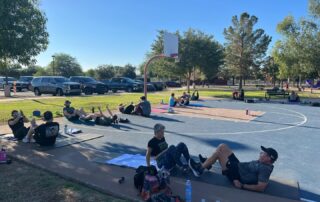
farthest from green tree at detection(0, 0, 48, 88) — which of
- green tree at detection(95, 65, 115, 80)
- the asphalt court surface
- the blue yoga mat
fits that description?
green tree at detection(95, 65, 115, 80)

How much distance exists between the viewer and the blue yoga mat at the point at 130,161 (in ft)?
24.6

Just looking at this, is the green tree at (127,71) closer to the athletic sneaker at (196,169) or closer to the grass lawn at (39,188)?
the grass lawn at (39,188)

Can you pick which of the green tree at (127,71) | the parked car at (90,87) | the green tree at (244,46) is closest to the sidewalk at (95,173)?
the parked car at (90,87)

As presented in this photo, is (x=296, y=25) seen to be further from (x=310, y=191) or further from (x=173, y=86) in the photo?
(x=310, y=191)

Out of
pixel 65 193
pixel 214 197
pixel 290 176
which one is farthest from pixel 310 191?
pixel 65 193

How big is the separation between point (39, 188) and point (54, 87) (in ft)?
85.6

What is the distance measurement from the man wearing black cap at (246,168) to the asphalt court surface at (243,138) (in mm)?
967

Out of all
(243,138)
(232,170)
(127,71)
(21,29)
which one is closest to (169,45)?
(243,138)

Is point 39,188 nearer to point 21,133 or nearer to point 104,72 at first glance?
point 21,133

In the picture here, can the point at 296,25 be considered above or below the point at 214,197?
above

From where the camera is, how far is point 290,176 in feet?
23.3

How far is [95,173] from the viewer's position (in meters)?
6.87

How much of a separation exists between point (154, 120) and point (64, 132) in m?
5.25

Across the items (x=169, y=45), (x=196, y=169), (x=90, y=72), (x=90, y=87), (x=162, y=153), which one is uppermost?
(x=169, y=45)
